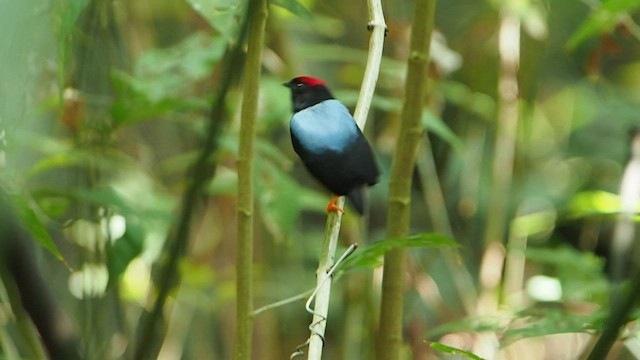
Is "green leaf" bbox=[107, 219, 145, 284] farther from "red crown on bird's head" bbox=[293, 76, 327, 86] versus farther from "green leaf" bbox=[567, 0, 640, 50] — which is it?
"green leaf" bbox=[567, 0, 640, 50]

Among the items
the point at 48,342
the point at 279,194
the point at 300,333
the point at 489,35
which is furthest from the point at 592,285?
the point at 489,35

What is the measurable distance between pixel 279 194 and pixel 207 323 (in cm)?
109

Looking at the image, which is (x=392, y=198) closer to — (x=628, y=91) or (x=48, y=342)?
(x=48, y=342)

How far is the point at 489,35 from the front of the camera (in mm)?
2457

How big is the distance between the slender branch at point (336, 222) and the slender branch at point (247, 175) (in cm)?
7

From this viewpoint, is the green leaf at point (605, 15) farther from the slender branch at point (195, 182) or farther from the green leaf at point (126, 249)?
the green leaf at point (126, 249)

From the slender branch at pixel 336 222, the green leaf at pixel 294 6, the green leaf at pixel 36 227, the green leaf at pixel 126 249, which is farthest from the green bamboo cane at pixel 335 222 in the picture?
the green leaf at pixel 126 249

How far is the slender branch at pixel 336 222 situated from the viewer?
28.5 inches

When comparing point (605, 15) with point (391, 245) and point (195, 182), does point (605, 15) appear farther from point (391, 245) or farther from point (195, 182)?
point (195, 182)

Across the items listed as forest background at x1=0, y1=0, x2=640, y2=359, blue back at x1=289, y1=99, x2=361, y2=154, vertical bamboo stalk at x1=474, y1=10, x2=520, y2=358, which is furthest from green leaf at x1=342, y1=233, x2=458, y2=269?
vertical bamboo stalk at x1=474, y1=10, x2=520, y2=358

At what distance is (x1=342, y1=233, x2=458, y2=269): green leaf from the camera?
758 mm

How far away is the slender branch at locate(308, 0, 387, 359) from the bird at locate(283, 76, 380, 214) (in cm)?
5

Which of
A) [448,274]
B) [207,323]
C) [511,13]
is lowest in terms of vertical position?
[207,323]

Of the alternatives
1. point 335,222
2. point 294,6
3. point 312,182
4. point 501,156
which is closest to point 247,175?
point 335,222
